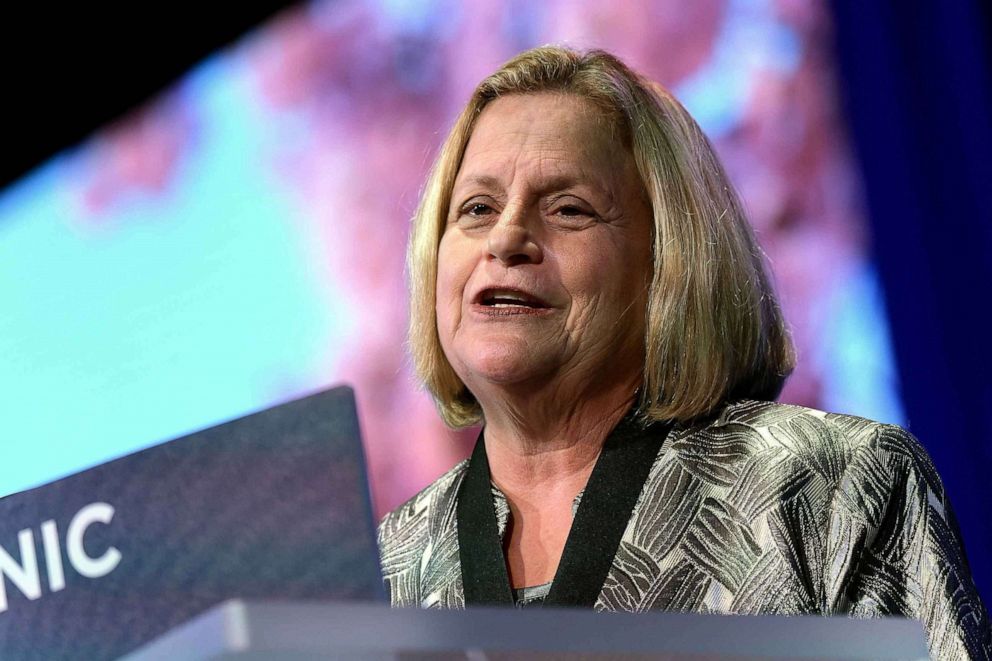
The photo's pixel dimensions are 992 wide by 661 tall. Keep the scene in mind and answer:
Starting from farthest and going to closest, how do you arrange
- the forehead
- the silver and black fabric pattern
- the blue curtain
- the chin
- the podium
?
the blue curtain
the forehead
the chin
the silver and black fabric pattern
the podium

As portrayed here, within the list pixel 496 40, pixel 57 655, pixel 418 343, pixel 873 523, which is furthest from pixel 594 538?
pixel 496 40

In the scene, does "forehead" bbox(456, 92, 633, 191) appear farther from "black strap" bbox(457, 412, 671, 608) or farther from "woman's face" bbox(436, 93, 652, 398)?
"black strap" bbox(457, 412, 671, 608)

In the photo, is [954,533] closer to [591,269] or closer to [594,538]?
[594,538]

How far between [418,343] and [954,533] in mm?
811

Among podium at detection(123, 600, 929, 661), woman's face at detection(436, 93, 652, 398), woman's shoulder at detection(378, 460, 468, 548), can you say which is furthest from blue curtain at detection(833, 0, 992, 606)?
podium at detection(123, 600, 929, 661)

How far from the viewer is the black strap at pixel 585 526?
4.83 feet

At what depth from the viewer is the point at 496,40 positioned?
2943 mm

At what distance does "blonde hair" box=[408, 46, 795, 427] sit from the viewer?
1.70 m

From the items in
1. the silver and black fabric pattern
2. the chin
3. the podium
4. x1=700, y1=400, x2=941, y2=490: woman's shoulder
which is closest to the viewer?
the podium

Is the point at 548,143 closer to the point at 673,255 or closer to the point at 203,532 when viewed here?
the point at 673,255

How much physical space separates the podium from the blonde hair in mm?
944

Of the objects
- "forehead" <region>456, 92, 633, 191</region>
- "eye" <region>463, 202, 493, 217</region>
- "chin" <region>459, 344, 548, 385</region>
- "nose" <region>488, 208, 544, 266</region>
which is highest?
"forehead" <region>456, 92, 633, 191</region>

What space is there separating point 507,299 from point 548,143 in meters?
0.22

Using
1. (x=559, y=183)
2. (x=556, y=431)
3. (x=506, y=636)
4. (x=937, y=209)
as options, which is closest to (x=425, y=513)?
(x=556, y=431)
